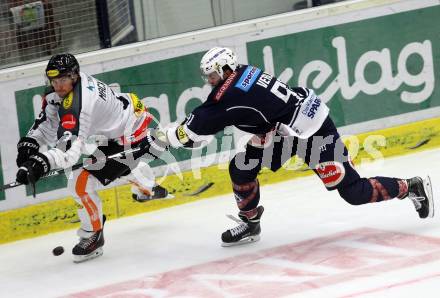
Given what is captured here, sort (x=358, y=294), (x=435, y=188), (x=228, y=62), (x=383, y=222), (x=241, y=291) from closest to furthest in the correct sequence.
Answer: (x=358, y=294)
(x=241, y=291)
(x=228, y=62)
(x=383, y=222)
(x=435, y=188)

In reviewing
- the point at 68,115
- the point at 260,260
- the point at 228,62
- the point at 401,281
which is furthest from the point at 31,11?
the point at 401,281

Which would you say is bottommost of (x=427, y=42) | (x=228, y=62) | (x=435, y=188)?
(x=435, y=188)

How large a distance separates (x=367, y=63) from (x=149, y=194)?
7.06 feet

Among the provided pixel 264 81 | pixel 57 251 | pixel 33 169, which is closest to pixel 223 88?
pixel 264 81

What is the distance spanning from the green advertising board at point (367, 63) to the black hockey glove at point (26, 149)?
2036 mm

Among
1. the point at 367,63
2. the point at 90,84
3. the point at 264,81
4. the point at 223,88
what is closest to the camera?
the point at 223,88

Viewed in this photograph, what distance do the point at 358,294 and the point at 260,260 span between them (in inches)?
41.0

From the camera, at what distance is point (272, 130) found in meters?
5.51

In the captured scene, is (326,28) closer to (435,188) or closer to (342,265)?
(435,188)

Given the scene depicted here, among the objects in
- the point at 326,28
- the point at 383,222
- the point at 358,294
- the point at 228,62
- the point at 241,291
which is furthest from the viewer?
the point at 326,28

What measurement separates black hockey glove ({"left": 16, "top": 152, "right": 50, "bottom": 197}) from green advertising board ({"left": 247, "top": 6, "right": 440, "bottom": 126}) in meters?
2.40

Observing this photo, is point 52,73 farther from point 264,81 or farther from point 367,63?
point 367,63

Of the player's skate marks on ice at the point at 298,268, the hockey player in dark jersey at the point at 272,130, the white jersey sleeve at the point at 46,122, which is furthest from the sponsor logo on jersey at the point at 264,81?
the white jersey sleeve at the point at 46,122

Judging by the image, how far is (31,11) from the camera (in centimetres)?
686
